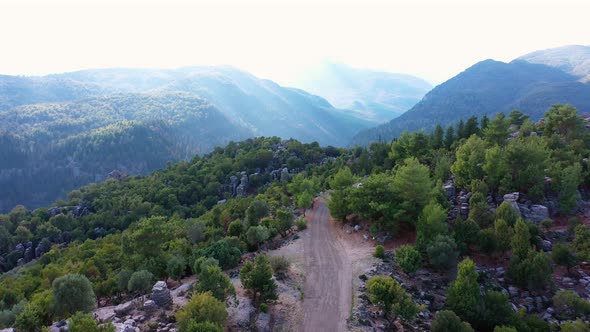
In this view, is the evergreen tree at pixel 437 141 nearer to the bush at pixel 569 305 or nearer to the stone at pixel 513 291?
the stone at pixel 513 291

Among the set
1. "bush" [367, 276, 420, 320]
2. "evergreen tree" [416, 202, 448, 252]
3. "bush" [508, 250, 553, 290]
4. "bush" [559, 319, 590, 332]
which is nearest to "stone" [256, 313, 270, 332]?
"bush" [367, 276, 420, 320]

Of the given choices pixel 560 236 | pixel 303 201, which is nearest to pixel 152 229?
pixel 303 201

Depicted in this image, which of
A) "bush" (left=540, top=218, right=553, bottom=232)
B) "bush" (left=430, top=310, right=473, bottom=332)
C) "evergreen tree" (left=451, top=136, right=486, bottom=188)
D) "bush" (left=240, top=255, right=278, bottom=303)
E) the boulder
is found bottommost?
"bush" (left=430, top=310, right=473, bottom=332)

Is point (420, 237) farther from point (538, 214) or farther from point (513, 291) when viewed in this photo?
point (538, 214)

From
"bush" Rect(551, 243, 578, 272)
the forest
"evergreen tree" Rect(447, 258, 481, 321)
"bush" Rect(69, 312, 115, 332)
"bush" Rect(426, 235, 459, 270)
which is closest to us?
"bush" Rect(69, 312, 115, 332)

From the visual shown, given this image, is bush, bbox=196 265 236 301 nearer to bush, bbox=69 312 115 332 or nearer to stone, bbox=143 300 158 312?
stone, bbox=143 300 158 312

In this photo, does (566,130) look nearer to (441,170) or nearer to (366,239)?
(441,170)

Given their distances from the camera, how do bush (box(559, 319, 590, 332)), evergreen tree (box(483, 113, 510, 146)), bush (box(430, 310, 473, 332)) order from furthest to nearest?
evergreen tree (box(483, 113, 510, 146)) → bush (box(430, 310, 473, 332)) → bush (box(559, 319, 590, 332))
